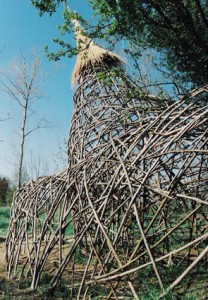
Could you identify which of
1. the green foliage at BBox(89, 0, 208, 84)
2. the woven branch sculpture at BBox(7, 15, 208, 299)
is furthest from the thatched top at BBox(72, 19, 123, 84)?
the green foliage at BBox(89, 0, 208, 84)

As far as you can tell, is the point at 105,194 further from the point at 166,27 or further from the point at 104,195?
the point at 166,27

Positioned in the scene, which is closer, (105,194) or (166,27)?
(105,194)

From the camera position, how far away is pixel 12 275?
436cm

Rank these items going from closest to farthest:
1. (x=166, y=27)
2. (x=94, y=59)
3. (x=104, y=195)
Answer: (x=104, y=195) < (x=166, y=27) < (x=94, y=59)

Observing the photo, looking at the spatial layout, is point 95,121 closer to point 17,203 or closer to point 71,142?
point 71,142

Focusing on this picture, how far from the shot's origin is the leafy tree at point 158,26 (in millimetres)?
4004

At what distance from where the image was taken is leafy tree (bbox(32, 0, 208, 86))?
158 inches

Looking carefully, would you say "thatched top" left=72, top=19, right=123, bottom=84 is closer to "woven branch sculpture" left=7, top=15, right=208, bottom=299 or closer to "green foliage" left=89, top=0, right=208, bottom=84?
"woven branch sculpture" left=7, top=15, right=208, bottom=299

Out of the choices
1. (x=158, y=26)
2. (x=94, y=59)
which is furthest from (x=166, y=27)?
(x=94, y=59)

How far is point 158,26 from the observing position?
4.50 meters

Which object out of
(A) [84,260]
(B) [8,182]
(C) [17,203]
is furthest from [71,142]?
(B) [8,182]

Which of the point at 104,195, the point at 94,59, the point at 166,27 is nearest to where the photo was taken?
the point at 104,195

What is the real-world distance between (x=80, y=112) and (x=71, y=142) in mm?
456

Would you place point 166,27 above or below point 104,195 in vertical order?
above
